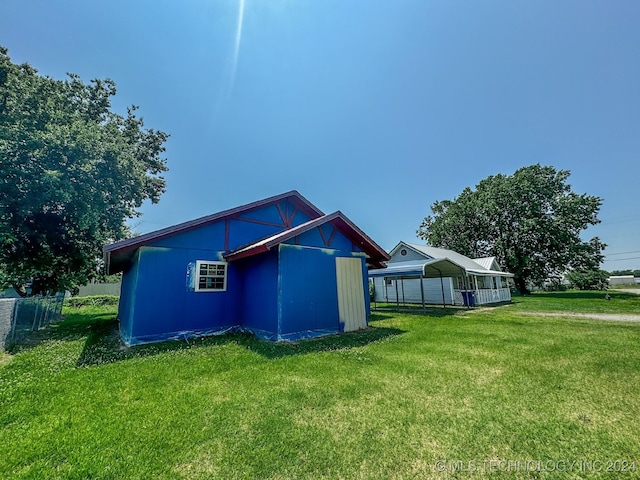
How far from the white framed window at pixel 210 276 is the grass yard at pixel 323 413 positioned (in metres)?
2.62

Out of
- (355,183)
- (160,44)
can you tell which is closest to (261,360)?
(160,44)

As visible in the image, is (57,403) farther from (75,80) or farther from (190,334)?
(75,80)

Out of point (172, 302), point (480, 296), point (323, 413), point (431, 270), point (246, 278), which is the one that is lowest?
point (323, 413)

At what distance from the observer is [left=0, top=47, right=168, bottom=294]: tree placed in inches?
428

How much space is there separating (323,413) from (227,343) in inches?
194

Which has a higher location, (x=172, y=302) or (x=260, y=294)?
(x=260, y=294)

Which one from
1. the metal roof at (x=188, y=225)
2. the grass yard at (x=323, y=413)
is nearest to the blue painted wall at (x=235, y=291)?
the metal roof at (x=188, y=225)

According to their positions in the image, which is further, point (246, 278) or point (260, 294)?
point (246, 278)

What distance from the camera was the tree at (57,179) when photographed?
1087 centimetres

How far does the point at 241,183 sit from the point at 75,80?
11.3m

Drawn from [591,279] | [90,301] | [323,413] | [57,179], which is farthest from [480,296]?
[591,279]

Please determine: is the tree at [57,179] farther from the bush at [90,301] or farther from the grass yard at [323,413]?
the bush at [90,301]

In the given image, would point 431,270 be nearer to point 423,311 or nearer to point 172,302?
point 423,311

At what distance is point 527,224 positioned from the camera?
29094 mm
